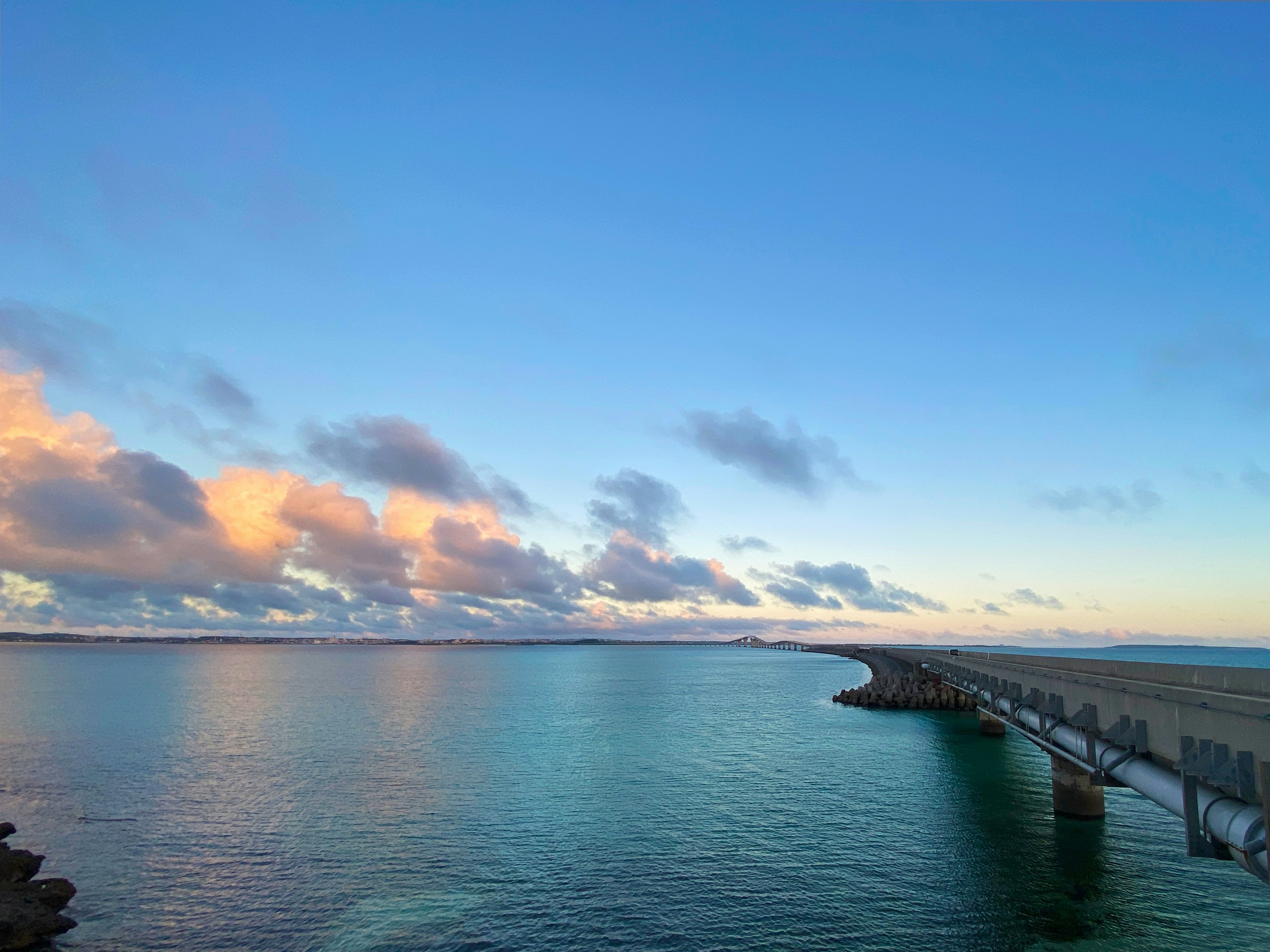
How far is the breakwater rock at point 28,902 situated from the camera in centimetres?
2175

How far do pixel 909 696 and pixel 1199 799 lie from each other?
72.3 m

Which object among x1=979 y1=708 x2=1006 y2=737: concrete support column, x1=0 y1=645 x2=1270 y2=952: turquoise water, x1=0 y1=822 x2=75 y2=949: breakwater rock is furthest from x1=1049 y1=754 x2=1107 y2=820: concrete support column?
x1=0 y1=822 x2=75 y2=949: breakwater rock

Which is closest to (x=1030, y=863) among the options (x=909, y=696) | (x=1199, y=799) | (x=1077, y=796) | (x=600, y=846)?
(x=1077, y=796)

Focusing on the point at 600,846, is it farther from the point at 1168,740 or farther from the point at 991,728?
the point at 991,728

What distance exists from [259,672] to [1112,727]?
18525cm

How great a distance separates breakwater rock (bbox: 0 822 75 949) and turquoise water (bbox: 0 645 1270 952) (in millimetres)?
867

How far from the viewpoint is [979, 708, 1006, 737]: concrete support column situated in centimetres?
6144

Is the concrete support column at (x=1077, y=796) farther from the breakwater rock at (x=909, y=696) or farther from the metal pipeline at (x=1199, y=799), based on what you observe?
the breakwater rock at (x=909, y=696)

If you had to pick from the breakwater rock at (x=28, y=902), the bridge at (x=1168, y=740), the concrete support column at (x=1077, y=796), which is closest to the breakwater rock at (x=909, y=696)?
the concrete support column at (x=1077, y=796)

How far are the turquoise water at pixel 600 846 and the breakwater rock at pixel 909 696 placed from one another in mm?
17121

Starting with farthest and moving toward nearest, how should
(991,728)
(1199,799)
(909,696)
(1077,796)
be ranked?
(909,696) → (991,728) → (1077,796) → (1199,799)

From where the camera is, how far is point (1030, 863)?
2806cm

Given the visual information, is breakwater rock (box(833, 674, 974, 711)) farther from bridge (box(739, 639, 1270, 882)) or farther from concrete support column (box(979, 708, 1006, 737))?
bridge (box(739, 639, 1270, 882))

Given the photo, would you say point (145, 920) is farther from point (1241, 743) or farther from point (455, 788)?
point (1241, 743)
